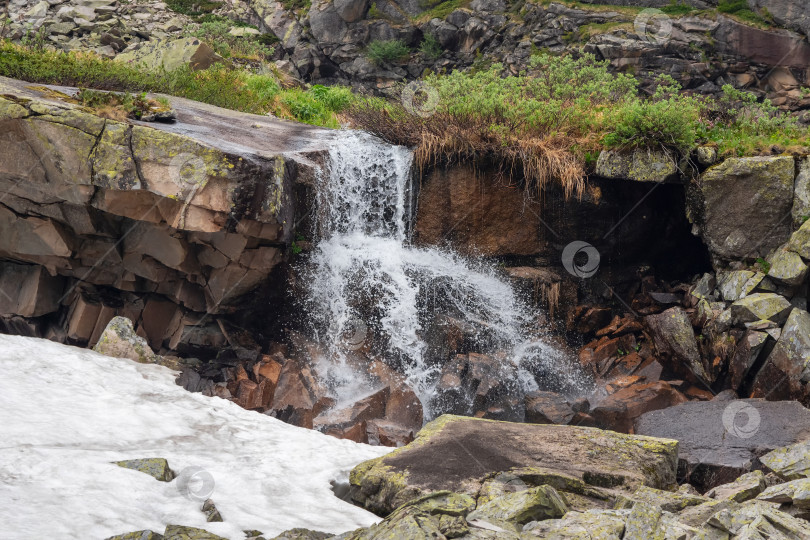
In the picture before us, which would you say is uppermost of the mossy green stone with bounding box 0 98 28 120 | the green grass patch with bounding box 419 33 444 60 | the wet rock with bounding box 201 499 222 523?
the green grass patch with bounding box 419 33 444 60

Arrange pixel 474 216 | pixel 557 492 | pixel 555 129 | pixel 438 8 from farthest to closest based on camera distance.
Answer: pixel 438 8 < pixel 555 129 < pixel 474 216 < pixel 557 492

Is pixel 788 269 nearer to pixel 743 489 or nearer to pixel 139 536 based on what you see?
pixel 743 489

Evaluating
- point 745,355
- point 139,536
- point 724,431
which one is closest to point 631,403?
point 724,431

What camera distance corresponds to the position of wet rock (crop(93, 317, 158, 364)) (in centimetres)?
902

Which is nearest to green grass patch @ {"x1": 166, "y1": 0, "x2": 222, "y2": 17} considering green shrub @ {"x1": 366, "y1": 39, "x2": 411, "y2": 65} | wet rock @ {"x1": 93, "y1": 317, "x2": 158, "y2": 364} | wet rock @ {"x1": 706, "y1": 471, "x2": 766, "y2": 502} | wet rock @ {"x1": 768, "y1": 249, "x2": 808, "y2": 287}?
green shrub @ {"x1": 366, "y1": 39, "x2": 411, "y2": 65}

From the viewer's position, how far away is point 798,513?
4.35 meters

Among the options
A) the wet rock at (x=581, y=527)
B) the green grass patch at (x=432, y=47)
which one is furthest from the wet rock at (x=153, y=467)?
the green grass patch at (x=432, y=47)

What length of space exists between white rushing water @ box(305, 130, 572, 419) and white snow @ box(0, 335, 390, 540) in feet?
8.58

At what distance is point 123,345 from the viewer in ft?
29.7

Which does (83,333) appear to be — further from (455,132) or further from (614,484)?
(614,484)

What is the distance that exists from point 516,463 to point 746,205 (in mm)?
6336

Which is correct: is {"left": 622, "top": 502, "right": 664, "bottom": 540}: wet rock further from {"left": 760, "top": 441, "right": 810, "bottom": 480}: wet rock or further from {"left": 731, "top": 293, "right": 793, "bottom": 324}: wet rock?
{"left": 731, "top": 293, "right": 793, "bottom": 324}: wet rock

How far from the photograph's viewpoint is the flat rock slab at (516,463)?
5438 mm

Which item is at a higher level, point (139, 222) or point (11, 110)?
point (11, 110)
